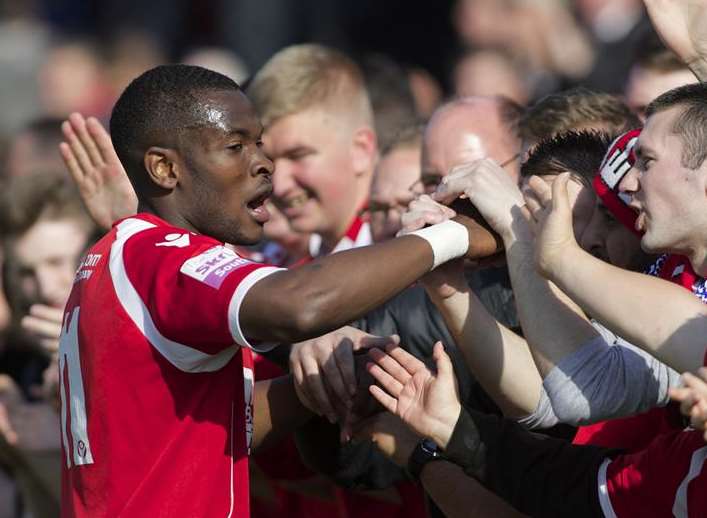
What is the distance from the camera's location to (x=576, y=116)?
16.2ft

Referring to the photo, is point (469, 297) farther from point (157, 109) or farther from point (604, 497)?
point (157, 109)

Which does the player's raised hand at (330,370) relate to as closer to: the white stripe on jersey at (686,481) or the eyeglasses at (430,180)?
the white stripe on jersey at (686,481)

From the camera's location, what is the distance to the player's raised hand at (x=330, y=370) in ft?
13.8

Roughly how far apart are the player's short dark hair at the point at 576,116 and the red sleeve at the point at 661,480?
4.65 feet

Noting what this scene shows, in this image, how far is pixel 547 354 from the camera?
3818 mm

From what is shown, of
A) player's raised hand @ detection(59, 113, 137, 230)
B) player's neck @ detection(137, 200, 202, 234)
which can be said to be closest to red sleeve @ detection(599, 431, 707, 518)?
player's neck @ detection(137, 200, 202, 234)

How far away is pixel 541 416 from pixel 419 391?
0.42 metres

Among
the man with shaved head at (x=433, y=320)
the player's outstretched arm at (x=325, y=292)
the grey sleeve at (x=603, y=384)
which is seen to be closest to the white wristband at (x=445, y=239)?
the player's outstretched arm at (x=325, y=292)

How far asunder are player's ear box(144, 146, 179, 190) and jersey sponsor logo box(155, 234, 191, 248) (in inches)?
9.8

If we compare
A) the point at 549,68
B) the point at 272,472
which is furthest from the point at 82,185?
the point at 549,68

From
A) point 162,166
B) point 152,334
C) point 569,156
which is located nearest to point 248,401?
point 152,334

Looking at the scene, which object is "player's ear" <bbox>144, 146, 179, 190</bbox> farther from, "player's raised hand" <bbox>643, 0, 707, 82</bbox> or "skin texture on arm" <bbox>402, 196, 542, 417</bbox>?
"player's raised hand" <bbox>643, 0, 707, 82</bbox>

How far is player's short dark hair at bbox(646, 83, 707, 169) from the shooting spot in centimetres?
359

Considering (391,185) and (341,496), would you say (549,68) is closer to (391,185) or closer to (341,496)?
(391,185)
